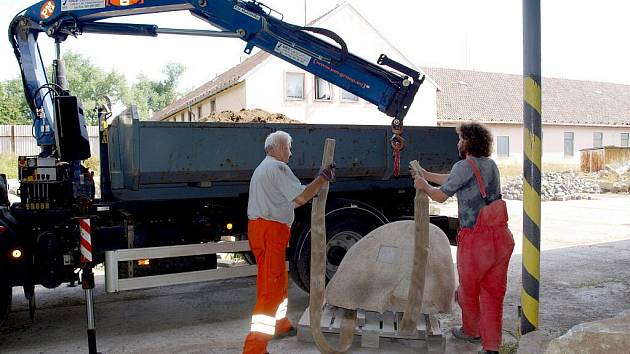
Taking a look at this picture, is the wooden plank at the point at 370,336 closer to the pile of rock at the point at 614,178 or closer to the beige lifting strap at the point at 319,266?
the beige lifting strap at the point at 319,266

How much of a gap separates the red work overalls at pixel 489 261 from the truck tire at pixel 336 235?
187 centimetres

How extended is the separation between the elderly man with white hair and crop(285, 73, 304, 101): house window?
17.8m

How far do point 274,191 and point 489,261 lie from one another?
71.2 inches

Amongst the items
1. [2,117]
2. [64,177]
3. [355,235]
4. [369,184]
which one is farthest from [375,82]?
[2,117]

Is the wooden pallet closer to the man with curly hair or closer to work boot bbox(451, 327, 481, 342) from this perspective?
work boot bbox(451, 327, 481, 342)

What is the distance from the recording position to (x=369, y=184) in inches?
263

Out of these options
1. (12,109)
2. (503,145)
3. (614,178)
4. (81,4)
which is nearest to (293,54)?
(81,4)

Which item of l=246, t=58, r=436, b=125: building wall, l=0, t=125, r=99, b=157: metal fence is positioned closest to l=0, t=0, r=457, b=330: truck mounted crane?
l=246, t=58, r=436, b=125: building wall

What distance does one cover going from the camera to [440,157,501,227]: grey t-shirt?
469 cm

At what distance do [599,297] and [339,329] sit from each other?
11.5 feet

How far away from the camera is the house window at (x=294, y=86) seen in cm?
2244

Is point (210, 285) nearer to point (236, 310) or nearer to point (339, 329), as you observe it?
point (236, 310)

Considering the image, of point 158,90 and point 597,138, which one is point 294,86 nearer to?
point 597,138

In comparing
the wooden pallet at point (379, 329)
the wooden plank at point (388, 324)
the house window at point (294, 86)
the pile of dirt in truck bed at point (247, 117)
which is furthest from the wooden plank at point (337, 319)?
the house window at point (294, 86)
